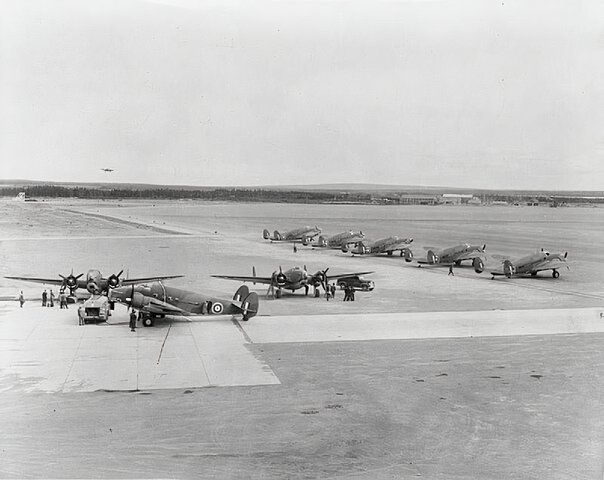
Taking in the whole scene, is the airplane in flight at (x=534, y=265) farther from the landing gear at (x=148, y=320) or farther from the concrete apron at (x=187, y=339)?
the landing gear at (x=148, y=320)

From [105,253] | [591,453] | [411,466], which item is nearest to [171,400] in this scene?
[411,466]

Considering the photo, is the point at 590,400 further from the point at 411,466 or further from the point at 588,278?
the point at 588,278

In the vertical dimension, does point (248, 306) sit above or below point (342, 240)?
below

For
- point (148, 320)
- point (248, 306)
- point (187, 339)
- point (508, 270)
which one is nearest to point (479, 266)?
point (508, 270)

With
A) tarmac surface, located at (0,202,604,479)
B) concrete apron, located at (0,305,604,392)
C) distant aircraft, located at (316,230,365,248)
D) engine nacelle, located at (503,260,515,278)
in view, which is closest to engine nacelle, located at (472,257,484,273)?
engine nacelle, located at (503,260,515,278)

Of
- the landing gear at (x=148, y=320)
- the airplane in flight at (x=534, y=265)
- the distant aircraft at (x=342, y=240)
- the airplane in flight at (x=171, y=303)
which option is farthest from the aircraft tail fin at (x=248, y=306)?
the distant aircraft at (x=342, y=240)

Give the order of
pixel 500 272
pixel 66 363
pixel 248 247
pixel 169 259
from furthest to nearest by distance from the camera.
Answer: pixel 248 247 → pixel 169 259 → pixel 500 272 → pixel 66 363

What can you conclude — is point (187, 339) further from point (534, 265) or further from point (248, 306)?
point (534, 265)
